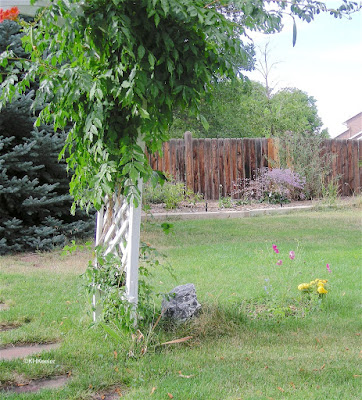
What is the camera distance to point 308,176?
12609 millimetres

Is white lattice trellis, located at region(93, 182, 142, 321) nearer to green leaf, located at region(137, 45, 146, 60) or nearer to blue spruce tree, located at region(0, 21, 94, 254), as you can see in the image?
green leaf, located at region(137, 45, 146, 60)

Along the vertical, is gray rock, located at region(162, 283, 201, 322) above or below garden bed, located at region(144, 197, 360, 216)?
below

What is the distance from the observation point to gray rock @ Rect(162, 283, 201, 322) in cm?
372

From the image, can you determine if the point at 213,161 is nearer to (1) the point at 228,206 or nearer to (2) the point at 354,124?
(1) the point at 228,206

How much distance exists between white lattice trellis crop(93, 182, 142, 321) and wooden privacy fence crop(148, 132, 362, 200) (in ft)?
28.2

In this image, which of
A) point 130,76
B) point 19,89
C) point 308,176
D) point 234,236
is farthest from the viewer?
point 308,176

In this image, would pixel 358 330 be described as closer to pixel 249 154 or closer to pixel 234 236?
pixel 234 236

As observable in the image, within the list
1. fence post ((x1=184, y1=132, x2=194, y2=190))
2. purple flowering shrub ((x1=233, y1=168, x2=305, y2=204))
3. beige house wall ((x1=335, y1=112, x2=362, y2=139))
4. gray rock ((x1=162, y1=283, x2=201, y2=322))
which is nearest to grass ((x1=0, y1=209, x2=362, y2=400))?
gray rock ((x1=162, y1=283, x2=201, y2=322))

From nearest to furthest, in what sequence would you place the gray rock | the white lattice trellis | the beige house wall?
the white lattice trellis, the gray rock, the beige house wall

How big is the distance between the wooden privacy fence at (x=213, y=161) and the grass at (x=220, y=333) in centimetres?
625

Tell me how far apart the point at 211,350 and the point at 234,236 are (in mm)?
4485

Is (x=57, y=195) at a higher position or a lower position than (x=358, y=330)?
higher

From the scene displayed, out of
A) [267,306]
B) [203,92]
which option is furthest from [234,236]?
[203,92]

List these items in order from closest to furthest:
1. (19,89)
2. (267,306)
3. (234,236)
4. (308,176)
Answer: (19,89)
(267,306)
(234,236)
(308,176)
